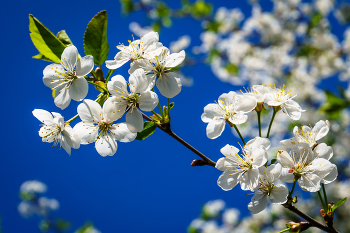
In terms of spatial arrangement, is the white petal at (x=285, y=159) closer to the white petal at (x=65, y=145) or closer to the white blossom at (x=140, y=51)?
the white blossom at (x=140, y=51)

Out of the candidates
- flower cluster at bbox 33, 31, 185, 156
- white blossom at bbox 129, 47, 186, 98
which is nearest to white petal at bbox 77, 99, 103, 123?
flower cluster at bbox 33, 31, 185, 156

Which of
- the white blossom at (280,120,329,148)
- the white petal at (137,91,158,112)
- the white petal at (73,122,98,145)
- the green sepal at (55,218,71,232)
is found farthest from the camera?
the green sepal at (55,218,71,232)

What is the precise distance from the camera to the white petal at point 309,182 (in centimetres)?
109

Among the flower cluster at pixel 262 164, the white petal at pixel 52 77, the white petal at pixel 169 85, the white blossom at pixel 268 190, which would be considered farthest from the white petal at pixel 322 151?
the white petal at pixel 52 77

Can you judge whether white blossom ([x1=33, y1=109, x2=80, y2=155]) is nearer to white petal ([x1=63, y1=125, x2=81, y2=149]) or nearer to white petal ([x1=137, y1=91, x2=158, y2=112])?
white petal ([x1=63, y1=125, x2=81, y2=149])

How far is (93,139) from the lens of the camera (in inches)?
44.5

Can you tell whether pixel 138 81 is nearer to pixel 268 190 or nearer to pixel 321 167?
pixel 268 190

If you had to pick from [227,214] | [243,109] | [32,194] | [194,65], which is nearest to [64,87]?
[243,109]

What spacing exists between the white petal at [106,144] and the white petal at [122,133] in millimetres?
38

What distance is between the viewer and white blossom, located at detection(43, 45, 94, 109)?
110cm

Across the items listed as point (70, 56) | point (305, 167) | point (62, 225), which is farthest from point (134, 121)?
point (62, 225)

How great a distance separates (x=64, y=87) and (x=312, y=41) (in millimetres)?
6105

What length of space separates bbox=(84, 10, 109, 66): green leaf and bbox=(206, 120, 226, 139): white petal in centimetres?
60

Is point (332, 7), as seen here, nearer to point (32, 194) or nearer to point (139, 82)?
point (139, 82)
